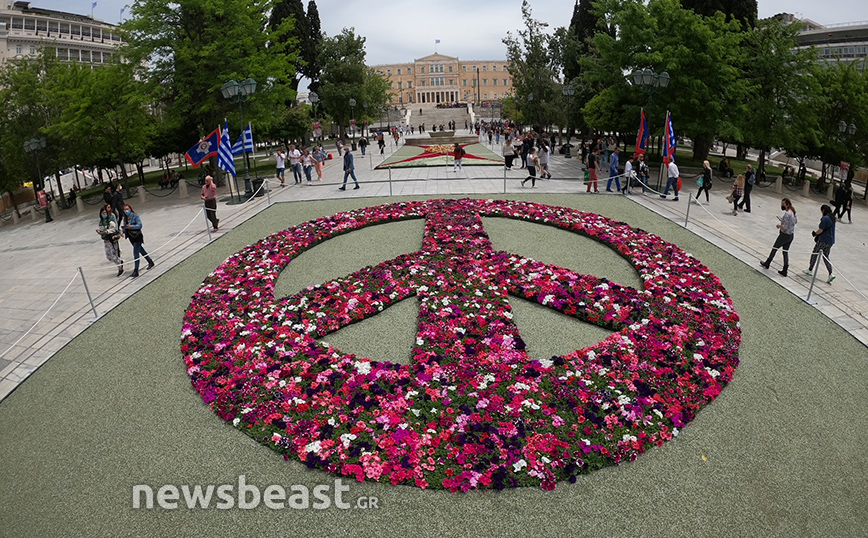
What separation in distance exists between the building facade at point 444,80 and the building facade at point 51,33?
63.8 metres

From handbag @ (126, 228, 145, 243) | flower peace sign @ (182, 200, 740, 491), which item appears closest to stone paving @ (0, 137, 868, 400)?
handbag @ (126, 228, 145, 243)

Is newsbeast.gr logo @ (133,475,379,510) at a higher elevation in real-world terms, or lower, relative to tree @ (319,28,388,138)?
lower

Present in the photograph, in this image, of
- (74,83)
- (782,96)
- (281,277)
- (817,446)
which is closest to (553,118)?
(782,96)

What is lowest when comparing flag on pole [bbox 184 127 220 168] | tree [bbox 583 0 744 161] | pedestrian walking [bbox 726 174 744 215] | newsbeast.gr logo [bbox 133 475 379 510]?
newsbeast.gr logo [bbox 133 475 379 510]

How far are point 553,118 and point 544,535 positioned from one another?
3930 cm

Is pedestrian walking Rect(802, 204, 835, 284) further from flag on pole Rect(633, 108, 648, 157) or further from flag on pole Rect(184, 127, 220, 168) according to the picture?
flag on pole Rect(184, 127, 220, 168)

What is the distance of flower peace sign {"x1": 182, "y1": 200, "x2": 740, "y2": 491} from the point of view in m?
5.61

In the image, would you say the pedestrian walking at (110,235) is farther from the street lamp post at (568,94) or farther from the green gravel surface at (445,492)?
the street lamp post at (568,94)

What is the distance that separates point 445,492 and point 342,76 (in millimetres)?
47917

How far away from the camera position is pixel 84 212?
934 inches

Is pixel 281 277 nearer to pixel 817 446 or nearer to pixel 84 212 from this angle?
pixel 817 446

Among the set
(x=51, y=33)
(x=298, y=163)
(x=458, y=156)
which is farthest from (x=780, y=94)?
(x=51, y=33)

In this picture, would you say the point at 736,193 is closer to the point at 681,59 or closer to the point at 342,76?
the point at 681,59

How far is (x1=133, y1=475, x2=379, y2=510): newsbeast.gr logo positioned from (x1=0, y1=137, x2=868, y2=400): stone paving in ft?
13.0
